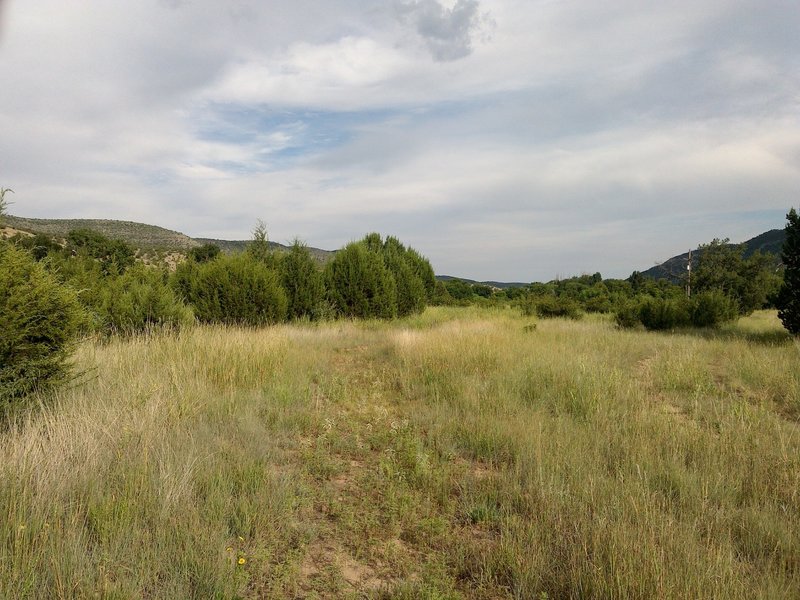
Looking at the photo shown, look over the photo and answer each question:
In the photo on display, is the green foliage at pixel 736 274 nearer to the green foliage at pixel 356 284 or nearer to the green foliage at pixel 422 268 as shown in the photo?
the green foliage at pixel 422 268

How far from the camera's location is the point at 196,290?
12758 mm

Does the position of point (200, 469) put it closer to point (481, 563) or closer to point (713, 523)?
point (481, 563)

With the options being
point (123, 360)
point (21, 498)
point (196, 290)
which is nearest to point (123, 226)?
point (196, 290)

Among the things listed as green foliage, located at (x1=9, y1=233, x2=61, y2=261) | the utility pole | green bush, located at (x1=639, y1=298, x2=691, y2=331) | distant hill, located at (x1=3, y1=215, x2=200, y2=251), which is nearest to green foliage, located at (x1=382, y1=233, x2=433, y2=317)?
green bush, located at (x1=639, y1=298, x2=691, y2=331)

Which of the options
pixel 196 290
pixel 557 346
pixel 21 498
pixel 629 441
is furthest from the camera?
pixel 196 290

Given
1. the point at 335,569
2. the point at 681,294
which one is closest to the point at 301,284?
the point at 335,569

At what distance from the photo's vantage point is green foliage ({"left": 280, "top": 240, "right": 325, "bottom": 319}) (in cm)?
1523

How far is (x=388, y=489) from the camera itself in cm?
367

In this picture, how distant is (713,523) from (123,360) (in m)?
7.19

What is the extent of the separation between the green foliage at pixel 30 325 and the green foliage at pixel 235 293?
25.6ft

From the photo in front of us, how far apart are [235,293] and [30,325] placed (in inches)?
329

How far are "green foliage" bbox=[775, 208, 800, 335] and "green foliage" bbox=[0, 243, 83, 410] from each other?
1618cm

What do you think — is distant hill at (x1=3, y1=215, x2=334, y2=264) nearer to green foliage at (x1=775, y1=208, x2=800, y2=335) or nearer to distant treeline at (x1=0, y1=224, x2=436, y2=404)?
distant treeline at (x1=0, y1=224, x2=436, y2=404)

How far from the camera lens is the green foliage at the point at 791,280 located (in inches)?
462
